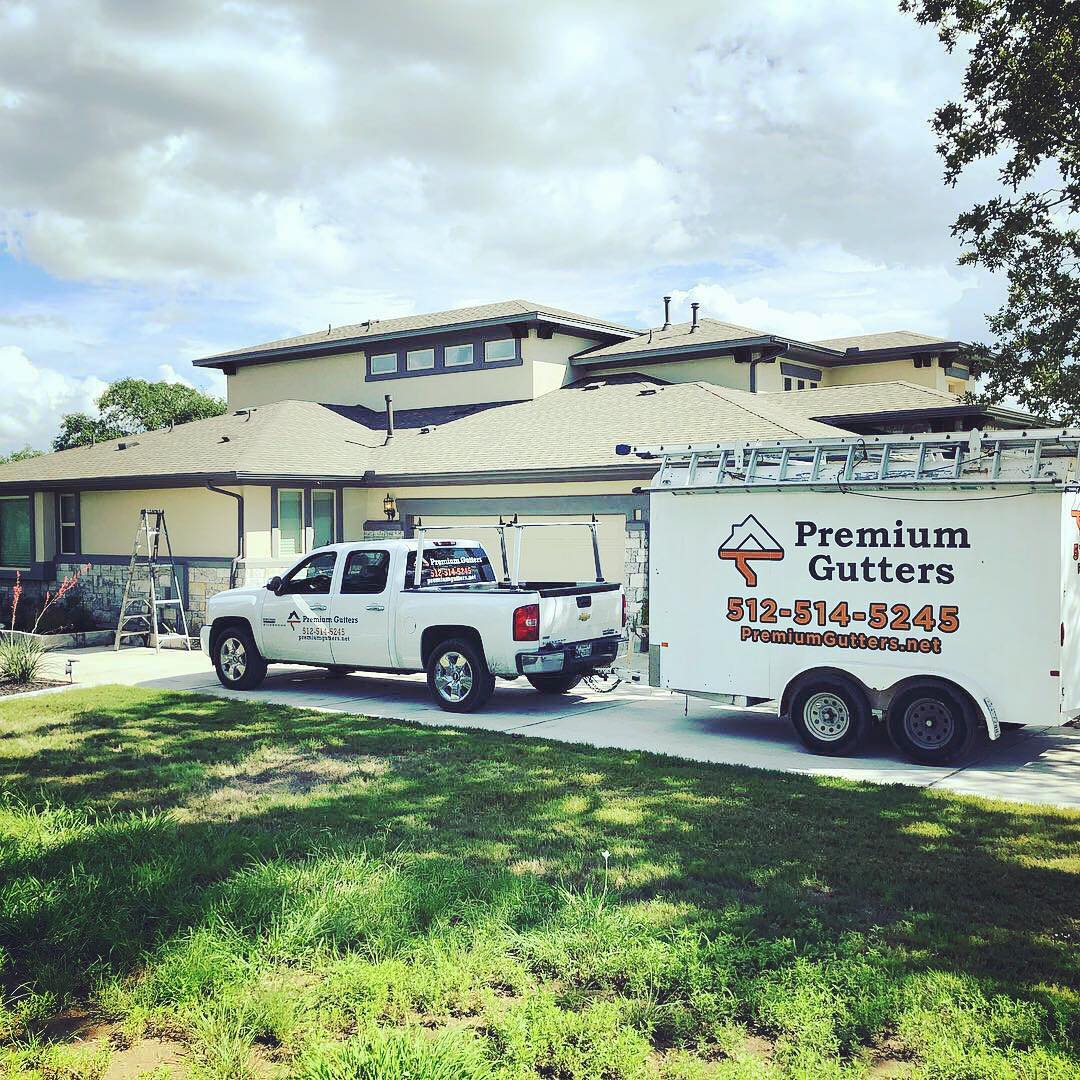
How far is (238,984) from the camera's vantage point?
500 centimetres

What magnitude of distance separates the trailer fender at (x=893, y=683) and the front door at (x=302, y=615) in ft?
20.9

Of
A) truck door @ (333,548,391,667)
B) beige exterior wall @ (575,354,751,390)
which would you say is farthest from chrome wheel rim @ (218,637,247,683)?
beige exterior wall @ (575,354,751,390)

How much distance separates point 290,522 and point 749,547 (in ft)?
42.7

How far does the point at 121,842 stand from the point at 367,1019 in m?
3.14

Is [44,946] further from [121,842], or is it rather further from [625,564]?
[625,564]

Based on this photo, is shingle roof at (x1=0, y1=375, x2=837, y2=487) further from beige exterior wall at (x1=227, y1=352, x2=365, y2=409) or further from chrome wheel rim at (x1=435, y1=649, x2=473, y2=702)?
chrome wheel rim at (x1=435, y1=649, x2=473, y2=702)

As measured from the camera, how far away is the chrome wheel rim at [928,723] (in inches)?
380

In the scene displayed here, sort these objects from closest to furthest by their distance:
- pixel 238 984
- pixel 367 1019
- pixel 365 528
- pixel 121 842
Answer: pixel 367 1019, pixel 238 984, pixel 121 842, pixel 365 528

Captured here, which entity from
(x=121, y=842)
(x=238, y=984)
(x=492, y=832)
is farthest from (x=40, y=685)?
(x=238, y=984)

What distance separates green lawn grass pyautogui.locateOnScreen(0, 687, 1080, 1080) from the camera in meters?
4.46

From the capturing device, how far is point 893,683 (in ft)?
32.0

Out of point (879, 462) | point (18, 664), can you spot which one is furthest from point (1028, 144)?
point (18, 664)

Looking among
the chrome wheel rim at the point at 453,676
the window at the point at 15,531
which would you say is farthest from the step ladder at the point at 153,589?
the chrome wheel rim at the point at 453,676

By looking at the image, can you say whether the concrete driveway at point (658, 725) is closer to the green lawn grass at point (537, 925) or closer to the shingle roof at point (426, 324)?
the green lawn grass at point (537, 925)
